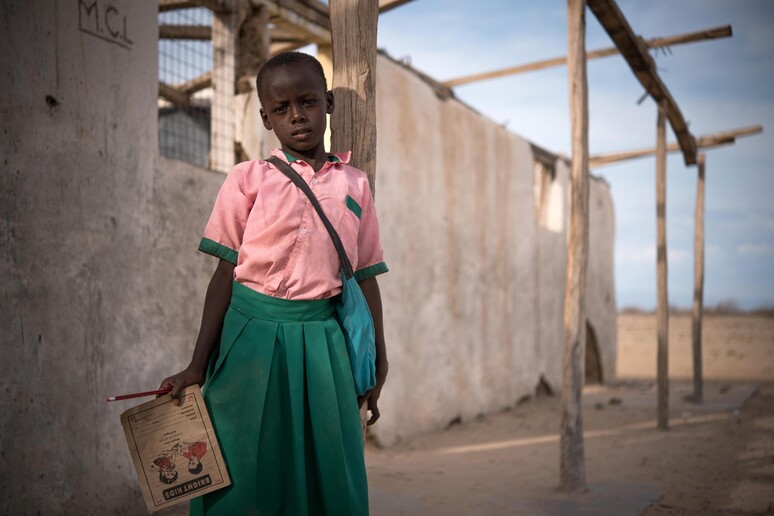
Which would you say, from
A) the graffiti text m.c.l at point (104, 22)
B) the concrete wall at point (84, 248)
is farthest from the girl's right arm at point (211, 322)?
the graffiti text m.c.l at point (104, 22)

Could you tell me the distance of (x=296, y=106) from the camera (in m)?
1.88

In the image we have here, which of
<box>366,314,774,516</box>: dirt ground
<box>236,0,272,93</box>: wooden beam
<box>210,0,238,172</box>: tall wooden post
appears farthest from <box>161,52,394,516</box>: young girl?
<box>236,0,272,93</box>: wooden beam

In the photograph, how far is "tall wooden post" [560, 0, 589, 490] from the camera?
4.06 metres

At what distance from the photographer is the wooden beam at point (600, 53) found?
6.41 metres

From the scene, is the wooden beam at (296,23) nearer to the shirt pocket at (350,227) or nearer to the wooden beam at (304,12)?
the wooden beam at (304,12)

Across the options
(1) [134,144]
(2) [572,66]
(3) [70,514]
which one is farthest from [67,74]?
(2) [572,66]

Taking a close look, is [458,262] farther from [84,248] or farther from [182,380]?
[182,380]

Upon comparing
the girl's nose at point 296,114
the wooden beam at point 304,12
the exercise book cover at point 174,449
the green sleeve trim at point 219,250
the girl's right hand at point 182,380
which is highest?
the wooden beam at point 304,12

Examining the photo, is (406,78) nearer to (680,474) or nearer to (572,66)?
(572,66)

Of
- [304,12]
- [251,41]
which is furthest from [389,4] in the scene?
[251,41]

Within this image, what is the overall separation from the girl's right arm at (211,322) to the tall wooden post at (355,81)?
24.6 inches

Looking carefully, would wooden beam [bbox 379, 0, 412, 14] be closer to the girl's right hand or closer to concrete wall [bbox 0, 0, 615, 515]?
concrete wall [bbox 0, 0, 615, 515]

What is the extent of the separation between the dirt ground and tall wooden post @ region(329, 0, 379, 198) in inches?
92.7

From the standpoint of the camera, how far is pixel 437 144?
271 inches
